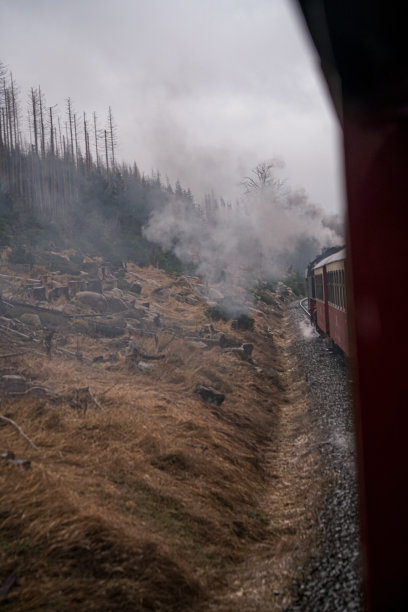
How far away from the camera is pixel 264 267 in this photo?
129 feet

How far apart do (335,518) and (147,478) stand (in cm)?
230

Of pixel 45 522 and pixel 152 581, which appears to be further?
pixel 45 522

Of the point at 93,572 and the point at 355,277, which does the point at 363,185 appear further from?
the point at 93,572

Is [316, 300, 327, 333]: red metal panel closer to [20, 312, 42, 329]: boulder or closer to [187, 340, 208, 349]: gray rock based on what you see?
[187, 340, 208, 349]: gray rock

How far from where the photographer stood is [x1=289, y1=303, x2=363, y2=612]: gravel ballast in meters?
3.17

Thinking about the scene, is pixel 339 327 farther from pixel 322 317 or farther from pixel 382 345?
pixel 382 345

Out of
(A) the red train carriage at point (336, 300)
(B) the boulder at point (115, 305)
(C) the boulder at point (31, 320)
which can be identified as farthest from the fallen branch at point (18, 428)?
(B) the boulder at point (115, 305)

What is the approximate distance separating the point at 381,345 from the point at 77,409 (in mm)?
6341

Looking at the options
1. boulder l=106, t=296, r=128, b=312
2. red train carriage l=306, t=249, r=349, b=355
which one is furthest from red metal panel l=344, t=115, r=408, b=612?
boulder l=106, t=296, r=128, b=312

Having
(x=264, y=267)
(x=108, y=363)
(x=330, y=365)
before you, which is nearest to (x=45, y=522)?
(x=108, y=363)

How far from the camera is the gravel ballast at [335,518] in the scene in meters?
3.17

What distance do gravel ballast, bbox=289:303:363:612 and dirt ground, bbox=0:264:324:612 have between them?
0.17 meters

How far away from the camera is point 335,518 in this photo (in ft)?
13.7

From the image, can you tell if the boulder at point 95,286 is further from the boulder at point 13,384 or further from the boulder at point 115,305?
the boulder at point 13,384
